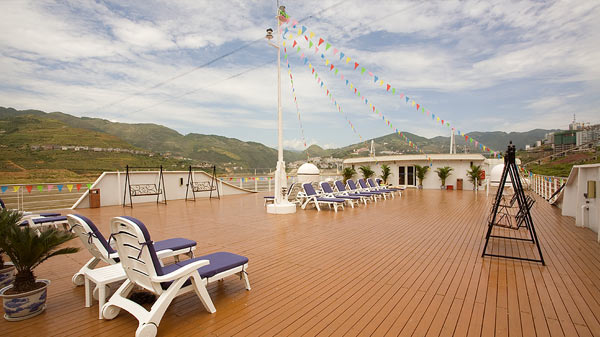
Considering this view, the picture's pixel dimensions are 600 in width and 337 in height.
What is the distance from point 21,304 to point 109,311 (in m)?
0.71

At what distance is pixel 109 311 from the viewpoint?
2.50m

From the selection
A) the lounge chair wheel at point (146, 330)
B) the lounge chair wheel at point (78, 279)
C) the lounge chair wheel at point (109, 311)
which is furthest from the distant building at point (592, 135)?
the lounge chair wheel at point (78, 279)

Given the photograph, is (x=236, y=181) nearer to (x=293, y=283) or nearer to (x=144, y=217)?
(x=144, y=217)

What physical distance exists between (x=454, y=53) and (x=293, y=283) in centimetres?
1422

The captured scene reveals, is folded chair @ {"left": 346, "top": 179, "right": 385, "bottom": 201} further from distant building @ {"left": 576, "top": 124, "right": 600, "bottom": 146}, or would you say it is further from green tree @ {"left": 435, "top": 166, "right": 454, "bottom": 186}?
green tree @ {"left": 435, "top": 166, "right": 454, "bottom": 186}

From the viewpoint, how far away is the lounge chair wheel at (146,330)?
2.14 m

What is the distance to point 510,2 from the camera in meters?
8.40

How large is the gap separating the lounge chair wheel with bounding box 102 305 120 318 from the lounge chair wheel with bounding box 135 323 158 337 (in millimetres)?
505

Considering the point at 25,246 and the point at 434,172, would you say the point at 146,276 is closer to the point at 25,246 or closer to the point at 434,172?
the point at 25,246

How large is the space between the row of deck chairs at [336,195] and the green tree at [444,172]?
6515mm

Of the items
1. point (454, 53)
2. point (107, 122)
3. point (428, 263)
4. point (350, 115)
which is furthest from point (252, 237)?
point (107, 122)

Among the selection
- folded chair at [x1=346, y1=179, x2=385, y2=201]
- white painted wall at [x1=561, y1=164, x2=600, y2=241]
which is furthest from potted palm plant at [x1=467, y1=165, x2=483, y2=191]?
white painted wall at [x1=561, y1=164, x2=600, y2=241]

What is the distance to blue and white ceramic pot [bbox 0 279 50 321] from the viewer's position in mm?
2436

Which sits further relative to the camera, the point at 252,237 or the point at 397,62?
the point at 397,62
